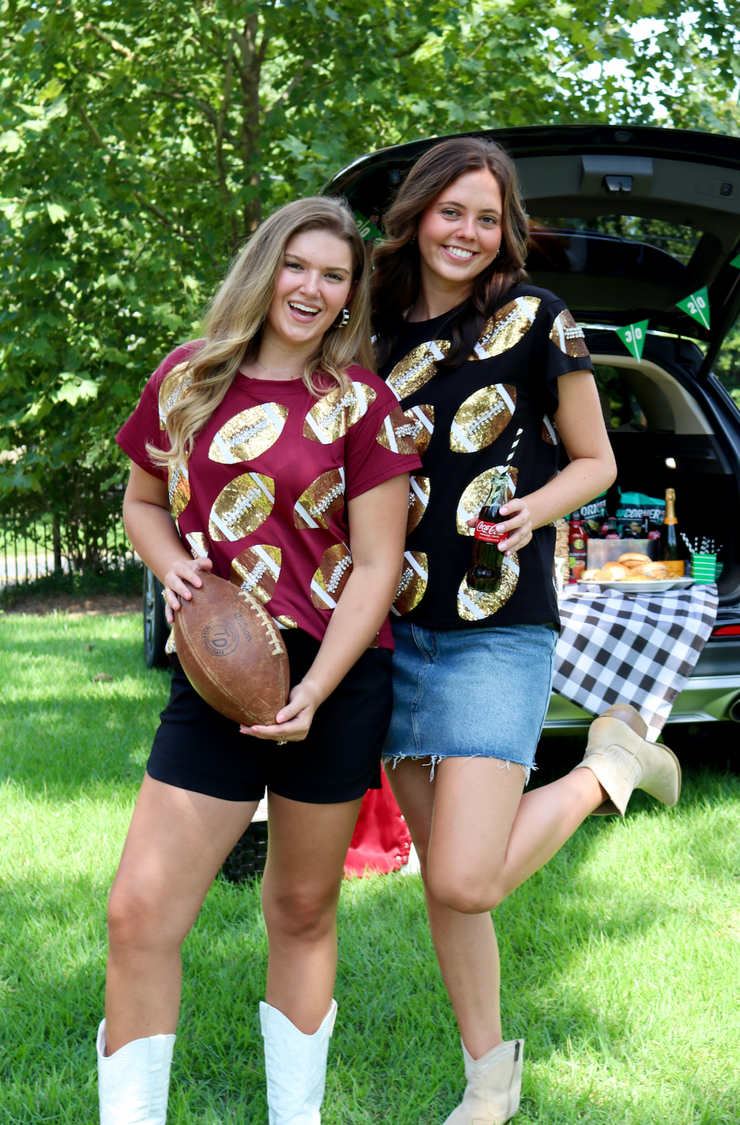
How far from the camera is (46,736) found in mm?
4938

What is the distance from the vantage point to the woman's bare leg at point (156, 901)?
73.5 inches

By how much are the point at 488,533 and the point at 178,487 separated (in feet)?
2.15

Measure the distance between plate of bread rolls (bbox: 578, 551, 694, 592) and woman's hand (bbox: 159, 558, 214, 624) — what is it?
259 centimetres

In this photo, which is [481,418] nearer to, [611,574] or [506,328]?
[506,328]

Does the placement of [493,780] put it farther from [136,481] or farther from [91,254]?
[91,254]

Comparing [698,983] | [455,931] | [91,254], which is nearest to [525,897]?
[698,983]

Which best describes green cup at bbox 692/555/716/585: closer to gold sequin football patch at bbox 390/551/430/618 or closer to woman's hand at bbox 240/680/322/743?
gold sequin football patch at bbox 390/551/430/618

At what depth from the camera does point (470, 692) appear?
219 cm

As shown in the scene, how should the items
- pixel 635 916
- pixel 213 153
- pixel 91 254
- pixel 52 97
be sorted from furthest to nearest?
Answer: pixel 213 153
pixel 91 254
pixel 52 97
pixel 635 916

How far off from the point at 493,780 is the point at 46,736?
11.1 ft

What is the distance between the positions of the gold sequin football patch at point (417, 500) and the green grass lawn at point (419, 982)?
1298 millimetres

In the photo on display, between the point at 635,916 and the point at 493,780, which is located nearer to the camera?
the point at 493,780

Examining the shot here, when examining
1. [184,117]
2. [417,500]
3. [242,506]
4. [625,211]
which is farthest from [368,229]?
[184,117]

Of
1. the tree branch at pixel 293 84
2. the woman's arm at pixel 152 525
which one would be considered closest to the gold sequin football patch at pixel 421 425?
the woman's arm at pixel 152 525
